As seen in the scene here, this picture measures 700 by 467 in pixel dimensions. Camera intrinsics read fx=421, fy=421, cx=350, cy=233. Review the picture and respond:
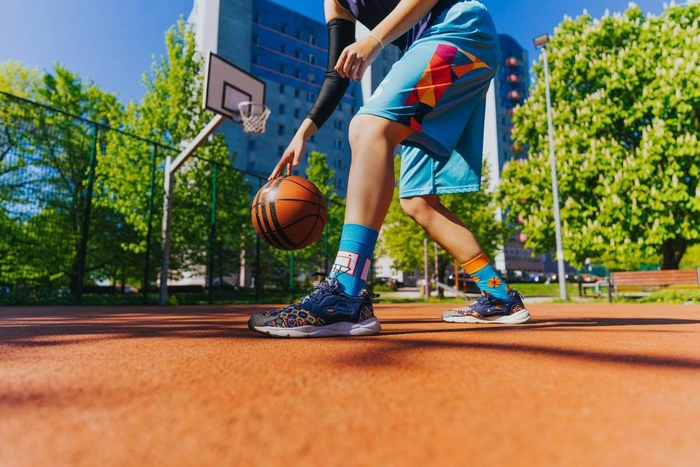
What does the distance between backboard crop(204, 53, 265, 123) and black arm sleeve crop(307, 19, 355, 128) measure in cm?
655

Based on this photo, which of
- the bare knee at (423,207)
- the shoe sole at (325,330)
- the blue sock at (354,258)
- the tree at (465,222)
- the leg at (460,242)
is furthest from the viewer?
the tree at (465,222)

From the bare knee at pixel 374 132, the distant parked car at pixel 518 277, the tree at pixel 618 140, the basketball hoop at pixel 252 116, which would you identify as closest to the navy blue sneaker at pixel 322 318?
the bare knee at pixel 374 132

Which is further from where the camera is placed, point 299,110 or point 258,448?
point 299,110

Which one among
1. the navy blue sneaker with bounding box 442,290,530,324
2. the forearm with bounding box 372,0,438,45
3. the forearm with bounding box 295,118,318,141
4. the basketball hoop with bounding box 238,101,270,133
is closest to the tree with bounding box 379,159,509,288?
the basketball hoop with bounding box 238,101,270,133

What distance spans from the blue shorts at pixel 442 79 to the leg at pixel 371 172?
0.07 metres

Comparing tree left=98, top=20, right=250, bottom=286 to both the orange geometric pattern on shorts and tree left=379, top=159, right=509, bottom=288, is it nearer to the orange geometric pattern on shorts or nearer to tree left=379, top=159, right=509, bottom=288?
tree left=379, top=159, right=509, bottom=288

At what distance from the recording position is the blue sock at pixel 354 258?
71.1 inches

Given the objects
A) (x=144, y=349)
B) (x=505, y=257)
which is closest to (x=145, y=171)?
(x=144, y=349)

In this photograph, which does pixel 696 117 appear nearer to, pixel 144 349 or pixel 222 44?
pixel 144 349

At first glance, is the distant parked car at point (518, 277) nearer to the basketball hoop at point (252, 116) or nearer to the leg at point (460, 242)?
the basketball hoop at point (252, 116)

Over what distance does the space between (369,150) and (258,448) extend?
1499 mm

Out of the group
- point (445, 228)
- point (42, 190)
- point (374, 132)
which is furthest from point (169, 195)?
point (374, 132)

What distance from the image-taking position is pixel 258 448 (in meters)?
0.56

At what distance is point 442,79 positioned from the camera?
1996 mm
